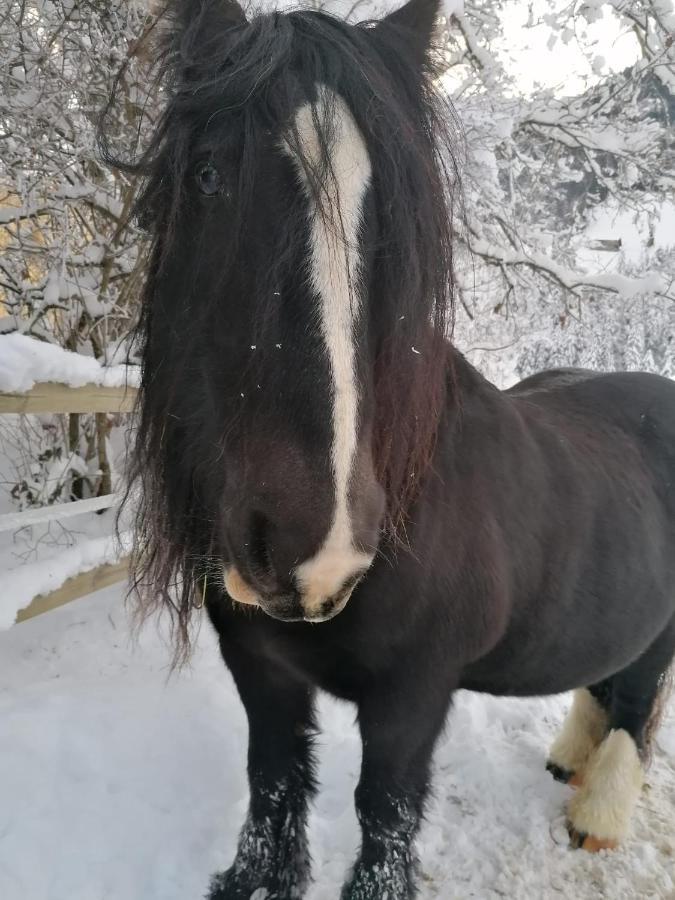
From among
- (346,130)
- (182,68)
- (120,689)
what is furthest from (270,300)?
(120,689)

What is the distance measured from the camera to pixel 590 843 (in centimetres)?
227

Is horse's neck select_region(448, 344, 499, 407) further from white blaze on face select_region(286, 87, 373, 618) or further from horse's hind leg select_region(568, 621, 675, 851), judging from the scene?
horse's hind leg select_region(568, 621, 675, 851)

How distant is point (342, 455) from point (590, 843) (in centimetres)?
230

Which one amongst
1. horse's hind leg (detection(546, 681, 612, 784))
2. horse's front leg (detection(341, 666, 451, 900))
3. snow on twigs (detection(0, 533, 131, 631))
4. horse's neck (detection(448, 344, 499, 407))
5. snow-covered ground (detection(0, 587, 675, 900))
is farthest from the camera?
horse's hind leg (detection(546, 681, 612, 784))

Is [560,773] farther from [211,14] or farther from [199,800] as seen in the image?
[211,14]

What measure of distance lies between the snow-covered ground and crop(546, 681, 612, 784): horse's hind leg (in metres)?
0.09

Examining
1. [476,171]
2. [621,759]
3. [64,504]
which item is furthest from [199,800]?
[476,171]

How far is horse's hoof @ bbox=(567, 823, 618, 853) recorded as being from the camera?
2.27 metres

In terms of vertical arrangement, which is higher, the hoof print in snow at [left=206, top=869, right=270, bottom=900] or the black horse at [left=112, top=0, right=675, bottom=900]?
the black horse at [left=112, top=0, right=675, bottom=900]

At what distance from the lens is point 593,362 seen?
830 inches

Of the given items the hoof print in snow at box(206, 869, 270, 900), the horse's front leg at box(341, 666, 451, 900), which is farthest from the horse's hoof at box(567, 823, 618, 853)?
the hoof print in snow at box(206, 869, 270, 900)

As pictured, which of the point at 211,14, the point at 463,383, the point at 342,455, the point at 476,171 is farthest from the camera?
the point at 476,171

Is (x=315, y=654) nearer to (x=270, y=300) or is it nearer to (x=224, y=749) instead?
(x=270, y=300)

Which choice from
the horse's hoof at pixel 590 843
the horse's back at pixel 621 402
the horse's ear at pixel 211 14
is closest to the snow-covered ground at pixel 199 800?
the horse's hoof at pixel 590 843
